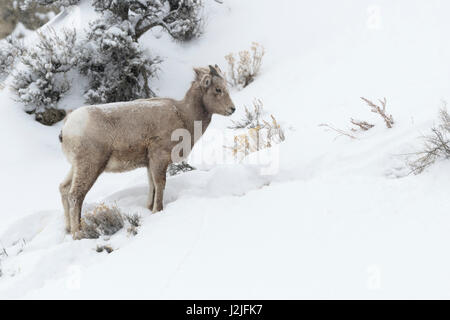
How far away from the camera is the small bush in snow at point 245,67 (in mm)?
8812

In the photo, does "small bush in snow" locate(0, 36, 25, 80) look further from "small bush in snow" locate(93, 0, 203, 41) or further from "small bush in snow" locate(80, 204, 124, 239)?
"small bush in snow" locate(80, 204, 124, 239)

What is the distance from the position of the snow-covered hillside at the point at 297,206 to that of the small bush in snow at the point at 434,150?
3.6 inches

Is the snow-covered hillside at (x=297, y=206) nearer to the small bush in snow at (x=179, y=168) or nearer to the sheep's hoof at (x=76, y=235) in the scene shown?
the sheep's hoof at (x=76, y=235)

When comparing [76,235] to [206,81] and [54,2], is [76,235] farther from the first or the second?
[54,2]

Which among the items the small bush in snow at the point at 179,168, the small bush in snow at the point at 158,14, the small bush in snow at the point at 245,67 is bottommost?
the small bush in snow at the point at 179,168

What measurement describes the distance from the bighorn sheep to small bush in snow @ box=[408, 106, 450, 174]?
216 cm

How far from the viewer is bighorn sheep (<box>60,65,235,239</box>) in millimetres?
3643

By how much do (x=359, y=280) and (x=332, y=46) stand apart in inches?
274

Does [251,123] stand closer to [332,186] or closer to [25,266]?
[332,186]

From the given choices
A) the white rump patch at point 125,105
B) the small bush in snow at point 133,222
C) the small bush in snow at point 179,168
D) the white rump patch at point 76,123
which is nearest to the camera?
the small bush in snow at point 133,222

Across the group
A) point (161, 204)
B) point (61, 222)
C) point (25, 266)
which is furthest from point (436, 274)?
point (61, 222)

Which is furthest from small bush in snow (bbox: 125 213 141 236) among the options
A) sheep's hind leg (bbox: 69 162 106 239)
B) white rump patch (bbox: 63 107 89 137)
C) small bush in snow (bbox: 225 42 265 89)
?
small bush in snow (bbox: 225 42 265 89)

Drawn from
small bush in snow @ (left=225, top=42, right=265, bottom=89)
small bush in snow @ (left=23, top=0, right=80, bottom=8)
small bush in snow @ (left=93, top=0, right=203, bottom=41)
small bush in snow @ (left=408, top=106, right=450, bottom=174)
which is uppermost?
small bush in snow @ (left=23, top=0, right=80, bottom=8)

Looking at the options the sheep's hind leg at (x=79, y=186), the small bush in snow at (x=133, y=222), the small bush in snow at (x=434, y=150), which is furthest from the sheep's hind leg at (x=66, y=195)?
the small bush in snow at (x=434, y=150)
